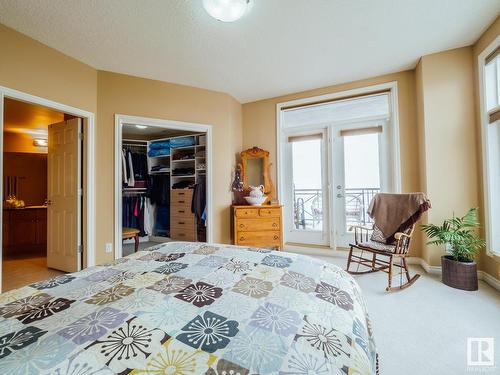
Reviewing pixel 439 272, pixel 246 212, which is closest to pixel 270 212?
pixel 246 212

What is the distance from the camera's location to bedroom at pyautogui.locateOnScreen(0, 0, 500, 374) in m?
1.94

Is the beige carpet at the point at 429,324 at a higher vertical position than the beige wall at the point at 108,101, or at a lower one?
lower

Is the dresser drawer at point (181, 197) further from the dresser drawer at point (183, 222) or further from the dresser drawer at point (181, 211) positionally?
the dresser drawer at point (183, 222)

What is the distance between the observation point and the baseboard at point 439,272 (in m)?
2.31

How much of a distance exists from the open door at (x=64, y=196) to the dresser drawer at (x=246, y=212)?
1977mm

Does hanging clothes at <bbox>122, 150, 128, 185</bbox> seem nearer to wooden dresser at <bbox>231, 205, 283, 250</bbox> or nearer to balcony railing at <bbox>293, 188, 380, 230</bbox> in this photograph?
wooden dresser at <bbox>231, 205, 283, 250</bbox>

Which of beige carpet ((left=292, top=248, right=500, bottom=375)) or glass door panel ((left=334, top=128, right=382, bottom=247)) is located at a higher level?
Result: glass door panel ((left=334, top=128, right=382, bottom=247))

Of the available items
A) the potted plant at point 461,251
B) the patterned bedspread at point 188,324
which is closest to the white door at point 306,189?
the potted plant at point 461,251

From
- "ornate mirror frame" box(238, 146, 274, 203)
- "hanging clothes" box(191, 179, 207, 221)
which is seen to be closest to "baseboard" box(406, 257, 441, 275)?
"ornate mirror frame" box(238, 146, 274, 203)

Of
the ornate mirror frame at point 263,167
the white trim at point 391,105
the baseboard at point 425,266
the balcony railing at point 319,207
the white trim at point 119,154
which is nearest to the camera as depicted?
the baseboard at point 425,266

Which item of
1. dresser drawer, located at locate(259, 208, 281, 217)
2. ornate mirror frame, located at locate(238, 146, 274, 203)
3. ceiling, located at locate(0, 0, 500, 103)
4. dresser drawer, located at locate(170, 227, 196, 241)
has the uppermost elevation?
ceiling, located at locate(0, 0, 500, 103)

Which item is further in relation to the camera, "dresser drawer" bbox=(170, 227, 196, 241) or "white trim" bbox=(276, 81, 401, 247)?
"dresser drawer" bbox=(170, 227, 196, 241)

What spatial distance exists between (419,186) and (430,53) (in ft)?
5.18

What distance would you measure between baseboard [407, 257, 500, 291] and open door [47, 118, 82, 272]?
417 centimetres
